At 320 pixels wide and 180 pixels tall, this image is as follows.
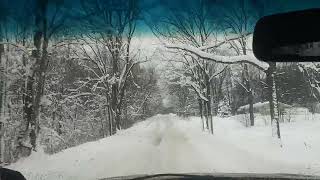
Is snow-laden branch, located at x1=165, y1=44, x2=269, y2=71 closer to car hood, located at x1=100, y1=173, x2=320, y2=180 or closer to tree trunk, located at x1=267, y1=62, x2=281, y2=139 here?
tree trunk, located at x1=267, y1=62, x2=281, y2=139

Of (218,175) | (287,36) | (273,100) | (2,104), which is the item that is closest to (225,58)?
(273,100)

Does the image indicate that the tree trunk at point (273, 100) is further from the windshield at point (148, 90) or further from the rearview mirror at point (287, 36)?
the rearview mirror at point (287, 36)

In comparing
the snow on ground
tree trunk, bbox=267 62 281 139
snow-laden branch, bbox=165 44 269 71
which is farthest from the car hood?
snow-laden branch, bbox=165 44 269 71

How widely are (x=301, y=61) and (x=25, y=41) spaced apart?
117 cm

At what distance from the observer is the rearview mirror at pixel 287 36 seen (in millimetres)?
1755

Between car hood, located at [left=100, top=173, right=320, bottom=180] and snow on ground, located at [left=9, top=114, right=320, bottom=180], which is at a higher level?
snow on ground, located at [left=9, top=114, right=320, bottom=180]

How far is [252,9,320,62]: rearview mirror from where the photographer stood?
1.75 m

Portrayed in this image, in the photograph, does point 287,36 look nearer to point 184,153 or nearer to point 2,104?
point 184,153

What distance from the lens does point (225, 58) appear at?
6.96 ft

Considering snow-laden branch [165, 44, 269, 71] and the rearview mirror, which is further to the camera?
snow-laden branch [165, 44, 269, 71]

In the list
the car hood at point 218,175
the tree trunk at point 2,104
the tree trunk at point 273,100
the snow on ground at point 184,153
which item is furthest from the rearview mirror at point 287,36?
the tree trunk at point 2,104

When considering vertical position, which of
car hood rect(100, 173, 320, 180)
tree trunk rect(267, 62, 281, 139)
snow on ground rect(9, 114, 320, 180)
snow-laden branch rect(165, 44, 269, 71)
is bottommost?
car hood rect(100, 173, 320, 180)

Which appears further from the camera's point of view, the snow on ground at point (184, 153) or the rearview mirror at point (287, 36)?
the snow on ground at point (184, 153)

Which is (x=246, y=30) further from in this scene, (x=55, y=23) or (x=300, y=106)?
(x=55, y=23)
